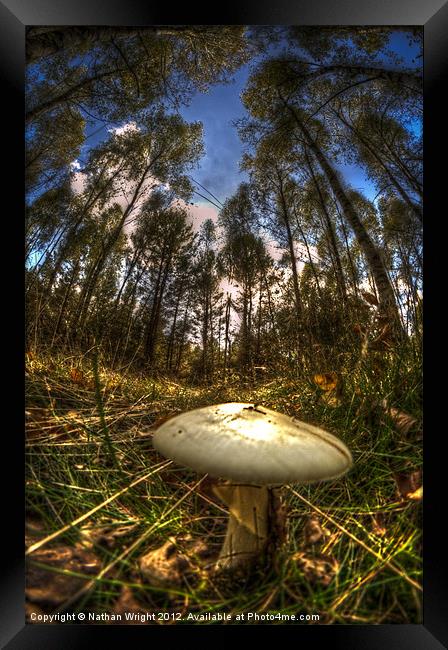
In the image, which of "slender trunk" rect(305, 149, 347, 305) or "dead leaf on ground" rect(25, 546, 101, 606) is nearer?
"dead leaf on ground" rect(25, 546, 101, 606)

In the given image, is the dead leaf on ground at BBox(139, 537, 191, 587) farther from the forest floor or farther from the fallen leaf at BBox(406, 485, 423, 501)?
the fallen leaf at BBox(406, 485, 423, 501)

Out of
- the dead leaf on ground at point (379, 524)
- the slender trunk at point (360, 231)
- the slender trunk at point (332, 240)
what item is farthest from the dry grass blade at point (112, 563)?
the slender trunk at point (332, 240)

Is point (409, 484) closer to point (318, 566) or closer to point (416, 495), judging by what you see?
point (416, 495)

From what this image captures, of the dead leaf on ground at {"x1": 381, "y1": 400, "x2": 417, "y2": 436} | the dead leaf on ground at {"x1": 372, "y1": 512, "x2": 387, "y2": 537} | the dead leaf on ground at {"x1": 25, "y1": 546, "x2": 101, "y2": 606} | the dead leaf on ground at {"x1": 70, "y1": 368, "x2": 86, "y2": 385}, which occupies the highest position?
the dead leaf on ground at {"x1": 70, "y1": 368, "x2": 86, "y2": 385}

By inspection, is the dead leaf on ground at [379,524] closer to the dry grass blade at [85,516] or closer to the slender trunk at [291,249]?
the dry grass blade at [85,516]

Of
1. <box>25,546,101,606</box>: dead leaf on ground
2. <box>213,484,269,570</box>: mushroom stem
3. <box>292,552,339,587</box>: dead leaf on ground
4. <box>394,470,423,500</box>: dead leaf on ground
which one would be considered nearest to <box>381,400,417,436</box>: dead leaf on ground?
<box>394,470,423,500</box>: dead leaf on ground

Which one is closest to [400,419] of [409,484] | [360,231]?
[409,484]

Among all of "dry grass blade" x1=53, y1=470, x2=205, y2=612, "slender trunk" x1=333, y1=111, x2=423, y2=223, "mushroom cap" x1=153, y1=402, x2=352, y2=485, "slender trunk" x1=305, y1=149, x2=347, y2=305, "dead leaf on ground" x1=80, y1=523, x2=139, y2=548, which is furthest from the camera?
"slender trunk" x1=305, y1=149, x2=347, y2=305
